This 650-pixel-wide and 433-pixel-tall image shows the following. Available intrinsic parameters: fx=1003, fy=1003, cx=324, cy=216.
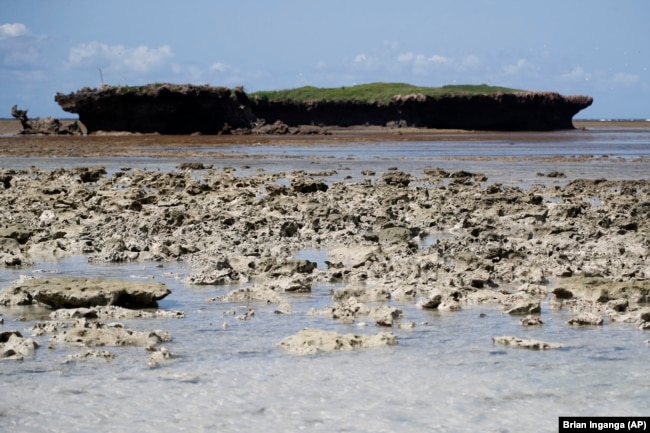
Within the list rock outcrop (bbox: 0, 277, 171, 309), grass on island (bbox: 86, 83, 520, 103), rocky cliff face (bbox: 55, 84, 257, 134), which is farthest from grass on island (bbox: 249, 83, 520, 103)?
rock outcrop (bbox: 0, 277, 171, 309)

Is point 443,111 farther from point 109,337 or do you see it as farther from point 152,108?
point 109,337

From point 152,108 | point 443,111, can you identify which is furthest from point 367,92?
point 152,108

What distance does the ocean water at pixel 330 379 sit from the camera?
6.25 m

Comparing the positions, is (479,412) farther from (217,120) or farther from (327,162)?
(217,120)

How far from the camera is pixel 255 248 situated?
13.3m

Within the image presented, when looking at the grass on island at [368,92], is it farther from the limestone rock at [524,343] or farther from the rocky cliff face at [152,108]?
the limestone rock at [524,343]

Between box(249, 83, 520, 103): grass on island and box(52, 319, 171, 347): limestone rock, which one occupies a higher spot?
box(249, 83, 520, 103): grass on island

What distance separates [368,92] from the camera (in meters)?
126

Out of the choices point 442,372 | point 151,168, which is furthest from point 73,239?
point 151,168

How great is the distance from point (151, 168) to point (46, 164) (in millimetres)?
5757

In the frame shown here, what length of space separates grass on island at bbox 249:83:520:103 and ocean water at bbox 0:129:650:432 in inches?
4330

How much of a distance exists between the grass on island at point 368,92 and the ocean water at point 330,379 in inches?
4330

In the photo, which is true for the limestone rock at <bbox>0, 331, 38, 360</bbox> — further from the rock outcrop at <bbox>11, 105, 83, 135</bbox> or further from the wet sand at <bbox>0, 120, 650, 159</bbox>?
the rock outcrop at <bbox>11, 105, 83, 135</bbox>

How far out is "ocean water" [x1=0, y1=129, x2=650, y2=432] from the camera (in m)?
6.25
